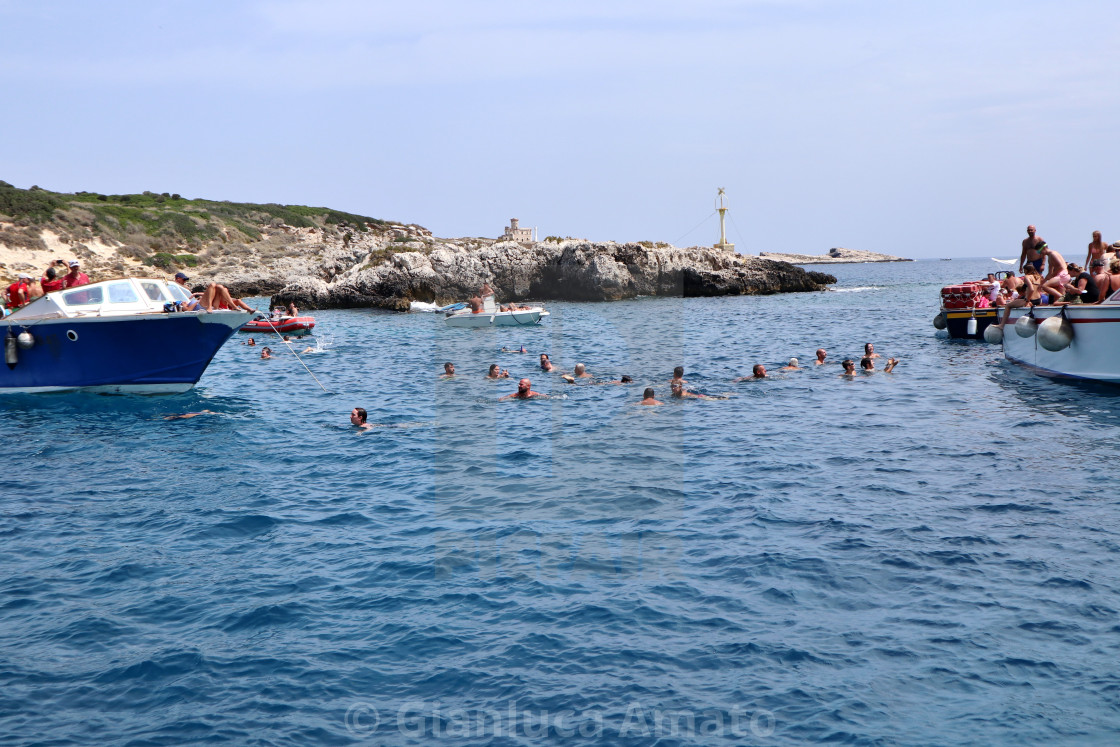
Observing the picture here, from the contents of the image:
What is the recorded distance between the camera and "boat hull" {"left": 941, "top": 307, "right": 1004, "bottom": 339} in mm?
29156

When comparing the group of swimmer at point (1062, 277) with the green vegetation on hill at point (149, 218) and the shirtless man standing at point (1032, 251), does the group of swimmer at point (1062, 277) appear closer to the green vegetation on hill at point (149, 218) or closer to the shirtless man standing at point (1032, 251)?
the shirtless man standing at point (1032, 251)

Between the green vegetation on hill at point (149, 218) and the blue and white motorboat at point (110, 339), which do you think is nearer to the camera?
the blue and white motorboat at point (110, 339)

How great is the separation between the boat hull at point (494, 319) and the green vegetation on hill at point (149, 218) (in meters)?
42.7

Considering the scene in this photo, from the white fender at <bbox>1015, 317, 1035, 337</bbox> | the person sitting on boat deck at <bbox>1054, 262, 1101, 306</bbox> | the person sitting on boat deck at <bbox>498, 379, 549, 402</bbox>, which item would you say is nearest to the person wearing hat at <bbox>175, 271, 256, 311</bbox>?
the person sitting on boat deck at <bbox>498, 379, 549, 402</bbox>

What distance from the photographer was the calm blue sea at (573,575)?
702 centimetres

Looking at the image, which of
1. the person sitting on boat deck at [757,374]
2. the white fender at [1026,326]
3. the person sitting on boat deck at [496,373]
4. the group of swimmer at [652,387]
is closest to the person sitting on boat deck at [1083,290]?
the white fender at [1026,326]

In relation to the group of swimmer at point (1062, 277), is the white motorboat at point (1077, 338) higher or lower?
lower

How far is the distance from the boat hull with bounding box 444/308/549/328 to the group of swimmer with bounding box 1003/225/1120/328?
23.5 m

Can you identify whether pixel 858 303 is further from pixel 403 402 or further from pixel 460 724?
pixel 460 724

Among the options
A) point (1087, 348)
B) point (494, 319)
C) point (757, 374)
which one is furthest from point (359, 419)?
point (494, 319)

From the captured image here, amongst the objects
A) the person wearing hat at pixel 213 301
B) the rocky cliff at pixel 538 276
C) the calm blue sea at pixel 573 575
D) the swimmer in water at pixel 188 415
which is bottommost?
the calm blue sea at pixel 573 575

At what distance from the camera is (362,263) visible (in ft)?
205

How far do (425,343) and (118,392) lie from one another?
1532 cm

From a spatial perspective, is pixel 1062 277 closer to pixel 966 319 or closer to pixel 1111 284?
pixel 1111 284
